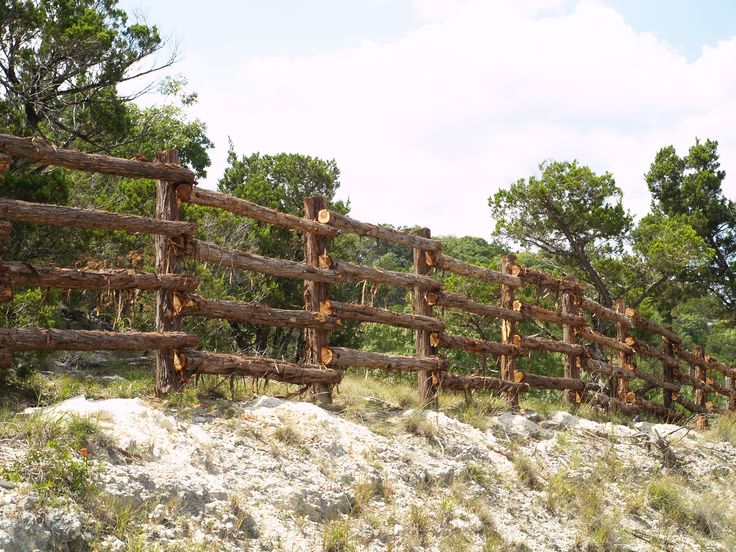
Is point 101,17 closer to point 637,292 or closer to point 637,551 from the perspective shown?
point 637,551

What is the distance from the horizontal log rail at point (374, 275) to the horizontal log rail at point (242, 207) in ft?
1.04

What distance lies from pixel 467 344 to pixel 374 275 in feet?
5.45

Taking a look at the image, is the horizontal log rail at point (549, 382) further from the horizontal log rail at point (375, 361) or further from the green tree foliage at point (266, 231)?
the green tree foliage at point (266, 231)

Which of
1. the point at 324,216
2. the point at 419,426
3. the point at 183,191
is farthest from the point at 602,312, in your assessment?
the point at 183,191

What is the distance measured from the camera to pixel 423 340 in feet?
28.9

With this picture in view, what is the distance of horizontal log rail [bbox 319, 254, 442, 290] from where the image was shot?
307 inches

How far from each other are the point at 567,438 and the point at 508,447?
1052 mm

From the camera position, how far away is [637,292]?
23312 millimetres

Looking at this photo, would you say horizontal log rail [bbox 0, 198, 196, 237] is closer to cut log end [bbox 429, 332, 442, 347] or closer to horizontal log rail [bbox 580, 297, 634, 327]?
cut log end [bbox 429, 332, 442, 347]

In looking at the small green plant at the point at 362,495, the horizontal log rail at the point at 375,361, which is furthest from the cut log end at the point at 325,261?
the small green plant at the point at 362,495

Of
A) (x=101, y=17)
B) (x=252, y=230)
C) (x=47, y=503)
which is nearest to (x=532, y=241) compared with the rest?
(x=252, y=230)

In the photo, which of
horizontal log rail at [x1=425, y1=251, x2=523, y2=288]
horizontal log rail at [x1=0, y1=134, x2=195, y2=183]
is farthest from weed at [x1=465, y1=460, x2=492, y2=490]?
horizontal log rail at [x1=0, y1=134, x2=195, y2=183]

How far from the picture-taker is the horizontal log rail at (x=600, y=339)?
453 inches

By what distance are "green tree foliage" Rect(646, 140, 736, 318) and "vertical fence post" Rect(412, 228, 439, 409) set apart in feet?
62.6
